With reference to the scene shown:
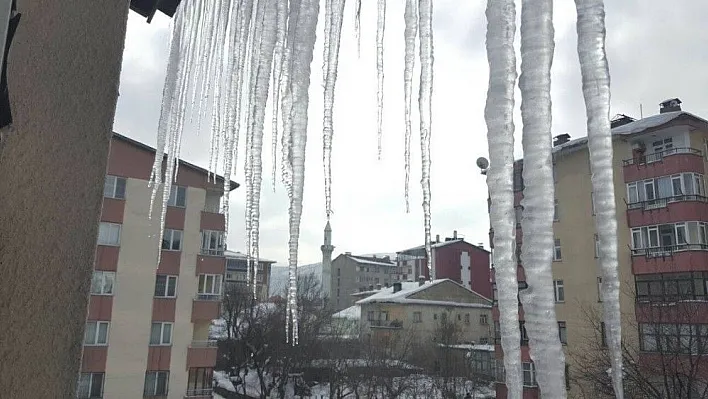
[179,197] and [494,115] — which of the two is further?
[179,197]

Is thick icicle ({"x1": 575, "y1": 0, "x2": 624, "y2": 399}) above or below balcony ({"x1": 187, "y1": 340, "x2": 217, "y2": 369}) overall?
above

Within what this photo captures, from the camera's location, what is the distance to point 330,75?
83.4 inches

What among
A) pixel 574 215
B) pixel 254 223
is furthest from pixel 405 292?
pixel 254 223

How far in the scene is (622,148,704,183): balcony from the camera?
17.8 m

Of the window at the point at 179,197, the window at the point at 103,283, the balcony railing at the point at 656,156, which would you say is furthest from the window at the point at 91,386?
the balcony railing at the point at 656,156

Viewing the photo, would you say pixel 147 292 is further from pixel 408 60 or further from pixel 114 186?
pixel 408 60

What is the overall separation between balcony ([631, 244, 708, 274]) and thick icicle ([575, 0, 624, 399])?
1913 cm

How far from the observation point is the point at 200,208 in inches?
881

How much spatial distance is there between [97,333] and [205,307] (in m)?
4.20

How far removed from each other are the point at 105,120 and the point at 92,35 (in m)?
0.32

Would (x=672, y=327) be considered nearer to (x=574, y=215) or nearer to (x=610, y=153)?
(x=574, y=215)

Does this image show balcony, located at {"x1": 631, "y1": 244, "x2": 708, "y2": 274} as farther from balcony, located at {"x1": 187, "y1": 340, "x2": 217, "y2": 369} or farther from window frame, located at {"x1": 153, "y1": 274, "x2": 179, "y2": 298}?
window frame, located at {"x1": 153, "y1": 274, "x2": 179, "y2": 298}

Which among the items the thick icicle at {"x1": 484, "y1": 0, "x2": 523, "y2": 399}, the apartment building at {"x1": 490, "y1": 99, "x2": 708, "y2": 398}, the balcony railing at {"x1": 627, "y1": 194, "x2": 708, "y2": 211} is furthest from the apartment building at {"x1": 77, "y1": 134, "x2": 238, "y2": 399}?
the thick icicle at {"x1": 484, "y1": 0, "x2": 523, "y2": 399}

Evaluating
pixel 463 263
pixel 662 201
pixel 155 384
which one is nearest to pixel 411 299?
pixel 463 263
